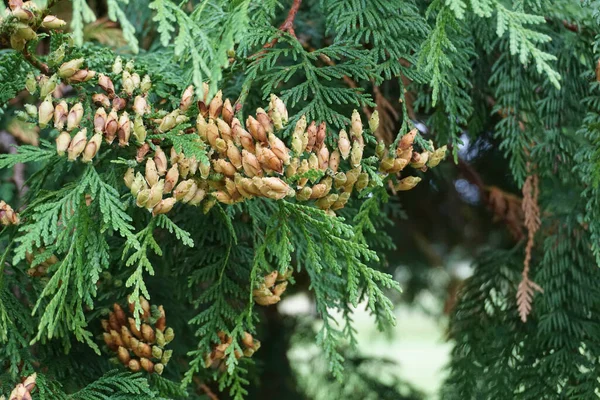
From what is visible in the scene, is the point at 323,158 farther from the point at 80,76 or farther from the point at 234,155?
the point at 80,76

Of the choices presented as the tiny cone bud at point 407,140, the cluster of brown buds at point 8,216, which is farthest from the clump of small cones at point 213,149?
the cluster of brown buds at point 8,216

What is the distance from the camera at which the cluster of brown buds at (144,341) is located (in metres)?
0.95

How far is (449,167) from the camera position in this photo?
172cm

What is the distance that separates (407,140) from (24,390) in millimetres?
526

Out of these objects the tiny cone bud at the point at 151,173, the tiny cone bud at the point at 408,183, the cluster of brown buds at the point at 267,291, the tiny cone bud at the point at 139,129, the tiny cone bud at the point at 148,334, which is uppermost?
the tiny cone bud at the point at 139,129

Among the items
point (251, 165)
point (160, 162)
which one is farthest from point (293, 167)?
point (160, 162)

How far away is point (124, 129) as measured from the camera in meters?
0.83

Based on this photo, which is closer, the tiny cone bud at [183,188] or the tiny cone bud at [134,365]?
the tiny cone bud at [183,188]

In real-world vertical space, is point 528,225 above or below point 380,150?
below

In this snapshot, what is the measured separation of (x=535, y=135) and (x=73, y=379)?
0.80 m

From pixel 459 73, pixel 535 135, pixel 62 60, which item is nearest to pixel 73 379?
pixel 62 60

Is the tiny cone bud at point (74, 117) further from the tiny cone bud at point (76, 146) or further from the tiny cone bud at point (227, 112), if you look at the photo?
the tiny cone bud at point (227, 112)

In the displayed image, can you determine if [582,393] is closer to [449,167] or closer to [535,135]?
[535,135]

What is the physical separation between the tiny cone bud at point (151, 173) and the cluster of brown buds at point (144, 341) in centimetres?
20
